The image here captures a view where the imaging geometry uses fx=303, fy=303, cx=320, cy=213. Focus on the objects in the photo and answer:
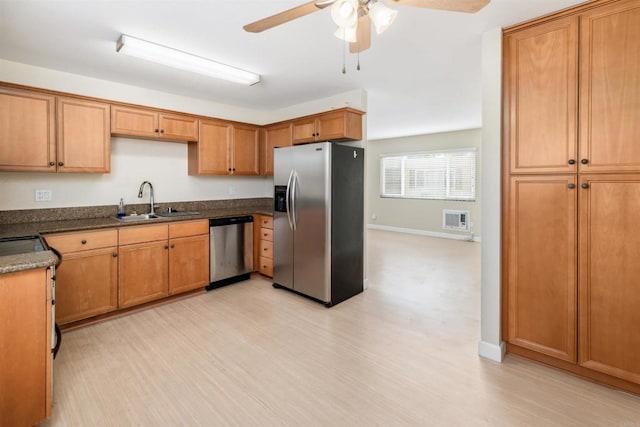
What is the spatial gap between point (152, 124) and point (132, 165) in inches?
22.3

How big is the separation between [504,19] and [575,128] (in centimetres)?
89

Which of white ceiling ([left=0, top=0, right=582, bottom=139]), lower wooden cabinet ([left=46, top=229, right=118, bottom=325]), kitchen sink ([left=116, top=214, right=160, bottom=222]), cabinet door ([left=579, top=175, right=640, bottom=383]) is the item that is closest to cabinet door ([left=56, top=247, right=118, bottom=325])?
lower wooden cabinet ([left=46, top=229, right=118, bottom=325])

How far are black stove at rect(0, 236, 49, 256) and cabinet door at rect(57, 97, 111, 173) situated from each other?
0.92 m

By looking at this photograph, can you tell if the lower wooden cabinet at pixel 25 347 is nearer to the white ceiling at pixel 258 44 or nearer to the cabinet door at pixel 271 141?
the white ceiling at pixel 258 44

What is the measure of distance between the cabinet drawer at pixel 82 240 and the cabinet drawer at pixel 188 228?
548mm

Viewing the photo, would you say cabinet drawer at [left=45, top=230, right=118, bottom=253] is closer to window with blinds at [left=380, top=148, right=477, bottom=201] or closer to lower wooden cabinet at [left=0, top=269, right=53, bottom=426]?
lower wooden cabinet at [left=0, top=269, right=53, bottom=426]

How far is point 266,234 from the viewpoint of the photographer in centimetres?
411

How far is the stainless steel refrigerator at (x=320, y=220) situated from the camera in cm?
327

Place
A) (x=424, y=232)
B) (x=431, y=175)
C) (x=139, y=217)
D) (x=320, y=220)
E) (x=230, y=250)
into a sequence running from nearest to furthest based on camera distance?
(x=320, y=220) < (x=139, y=217) < (x=230, y=250) < (x=431, y=175) < (x=424, y=232)

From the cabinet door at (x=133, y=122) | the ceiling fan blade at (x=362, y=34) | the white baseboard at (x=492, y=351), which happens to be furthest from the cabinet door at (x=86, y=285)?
the white baseboard at (x=492, y=351)

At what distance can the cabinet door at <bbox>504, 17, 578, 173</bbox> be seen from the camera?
2.01 meters

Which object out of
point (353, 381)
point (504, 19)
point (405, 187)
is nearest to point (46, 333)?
point (353, 381)

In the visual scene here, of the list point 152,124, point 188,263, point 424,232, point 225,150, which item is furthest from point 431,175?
point 152,124

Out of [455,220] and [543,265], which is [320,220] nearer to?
[543,265]
